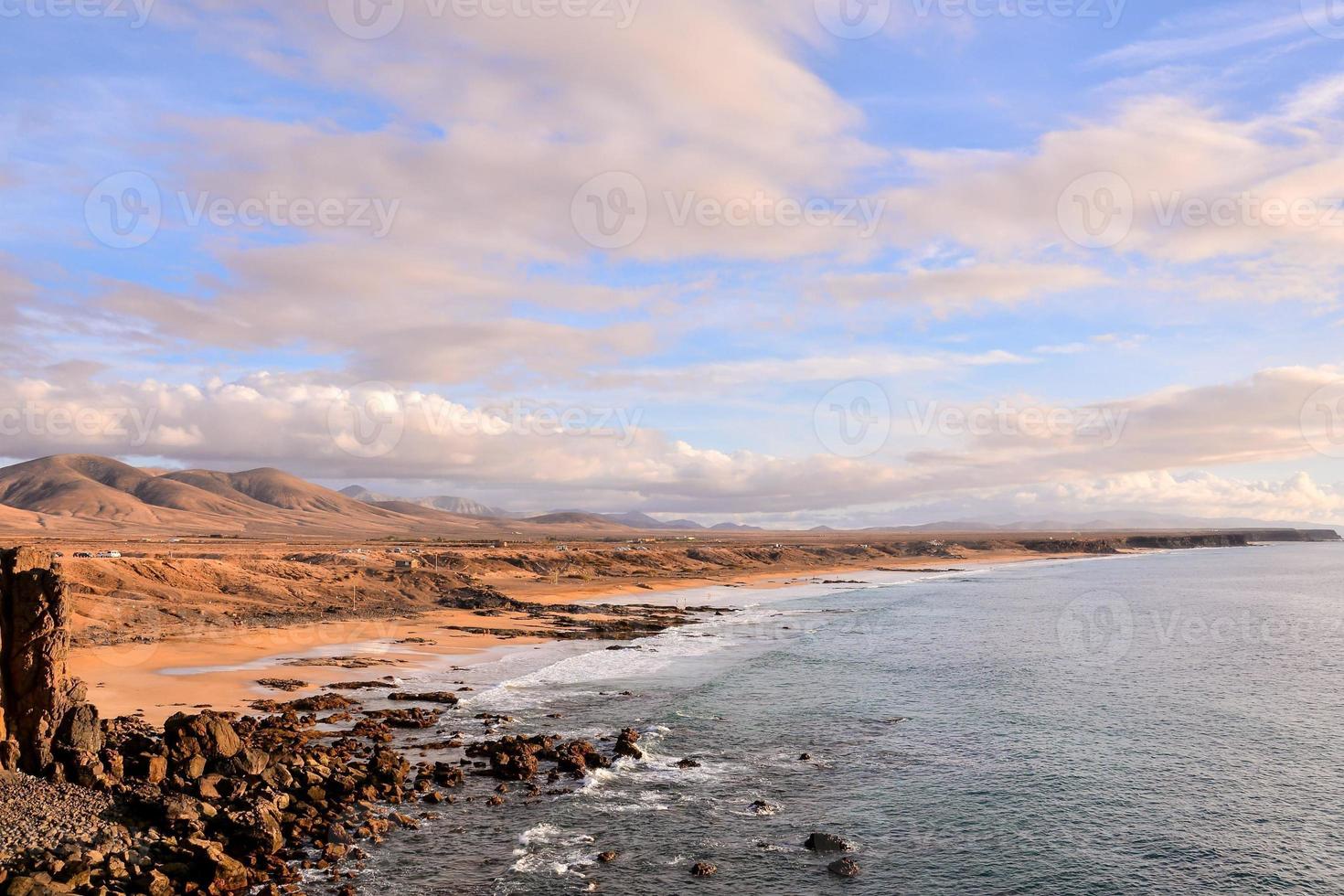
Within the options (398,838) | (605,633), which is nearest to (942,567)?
(605,633)

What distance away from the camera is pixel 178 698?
129 ft

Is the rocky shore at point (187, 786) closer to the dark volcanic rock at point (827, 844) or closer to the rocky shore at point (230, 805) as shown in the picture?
the rocky shore at point (230, 805)

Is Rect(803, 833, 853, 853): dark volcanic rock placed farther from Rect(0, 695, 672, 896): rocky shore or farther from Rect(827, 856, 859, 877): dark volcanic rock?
Rect(0, 695, 672, 896): rocky shore

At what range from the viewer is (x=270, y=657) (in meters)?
53.5

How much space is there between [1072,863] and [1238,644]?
178 ft

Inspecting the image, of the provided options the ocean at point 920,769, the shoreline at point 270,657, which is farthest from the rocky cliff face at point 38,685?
the ocean at point 920,769

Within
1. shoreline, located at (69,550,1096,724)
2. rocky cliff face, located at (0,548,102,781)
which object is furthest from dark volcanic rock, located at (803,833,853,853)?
shoreline, located at (69,550,1096,724)

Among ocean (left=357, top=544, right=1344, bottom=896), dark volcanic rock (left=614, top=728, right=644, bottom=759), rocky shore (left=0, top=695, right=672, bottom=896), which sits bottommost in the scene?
ocean (left=357, top=544, right=1344, bottom=896)

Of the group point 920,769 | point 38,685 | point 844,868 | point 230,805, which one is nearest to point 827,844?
point 844,868

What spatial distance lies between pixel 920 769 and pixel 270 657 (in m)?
41.3

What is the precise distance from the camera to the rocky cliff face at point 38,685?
80.2 ft

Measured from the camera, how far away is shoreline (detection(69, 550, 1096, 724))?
131 feet

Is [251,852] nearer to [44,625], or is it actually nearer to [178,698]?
[44,625]

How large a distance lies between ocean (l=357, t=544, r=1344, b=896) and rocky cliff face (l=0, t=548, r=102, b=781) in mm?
10103
